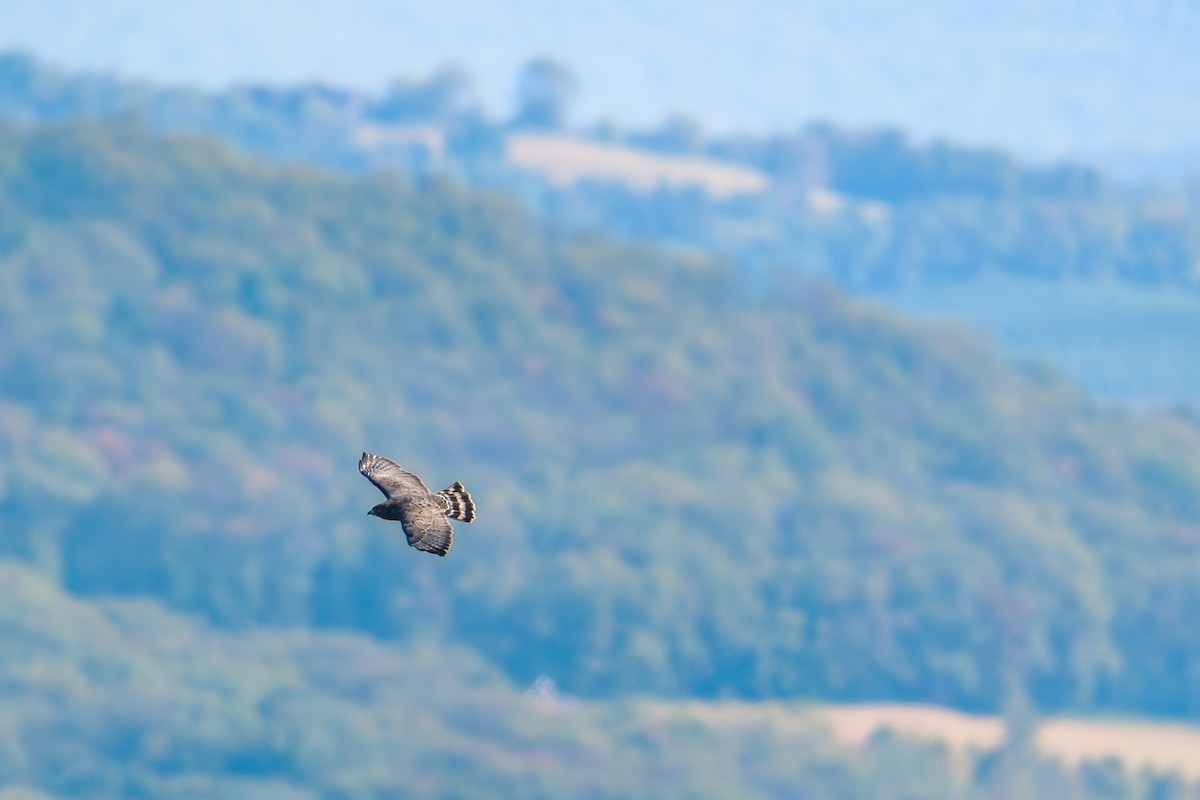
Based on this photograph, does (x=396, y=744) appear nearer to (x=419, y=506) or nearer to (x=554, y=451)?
(x=554, y=451)

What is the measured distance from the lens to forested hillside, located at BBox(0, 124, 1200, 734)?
127125mm

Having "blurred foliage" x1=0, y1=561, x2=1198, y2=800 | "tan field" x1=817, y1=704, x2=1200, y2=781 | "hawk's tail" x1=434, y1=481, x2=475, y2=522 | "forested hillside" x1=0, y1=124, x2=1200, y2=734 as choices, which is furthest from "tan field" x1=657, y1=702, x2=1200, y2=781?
"hawk's tail" x1=434, y1=481, x2=475, y2=522

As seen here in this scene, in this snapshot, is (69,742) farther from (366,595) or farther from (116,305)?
(116,305)

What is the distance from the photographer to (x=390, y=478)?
28.6 feet

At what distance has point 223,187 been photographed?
556ft

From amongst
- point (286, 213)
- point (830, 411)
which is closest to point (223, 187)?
point (286, 213)

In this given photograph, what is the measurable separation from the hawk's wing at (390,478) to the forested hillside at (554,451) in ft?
368

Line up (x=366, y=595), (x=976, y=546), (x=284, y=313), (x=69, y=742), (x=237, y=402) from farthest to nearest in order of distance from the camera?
(x=284, y=313) → (x=237, y=402) → (x=976, y=546) → (x=366, y=595) → (x=69, y=742)

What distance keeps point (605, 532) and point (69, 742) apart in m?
37.8

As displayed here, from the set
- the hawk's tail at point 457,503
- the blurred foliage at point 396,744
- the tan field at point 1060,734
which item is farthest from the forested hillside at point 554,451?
the hawk's tail at point 457,503

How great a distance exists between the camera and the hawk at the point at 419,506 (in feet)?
27.1

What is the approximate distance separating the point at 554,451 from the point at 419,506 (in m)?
143

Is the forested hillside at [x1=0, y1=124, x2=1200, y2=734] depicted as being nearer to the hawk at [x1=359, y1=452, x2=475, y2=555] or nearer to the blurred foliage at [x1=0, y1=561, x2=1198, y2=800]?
the blurred foliage at [x1=0, y1=561, x2=1198, y2=800]

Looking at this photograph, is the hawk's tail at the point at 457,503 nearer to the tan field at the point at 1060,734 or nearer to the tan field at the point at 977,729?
the tan field at the point at 977,729
